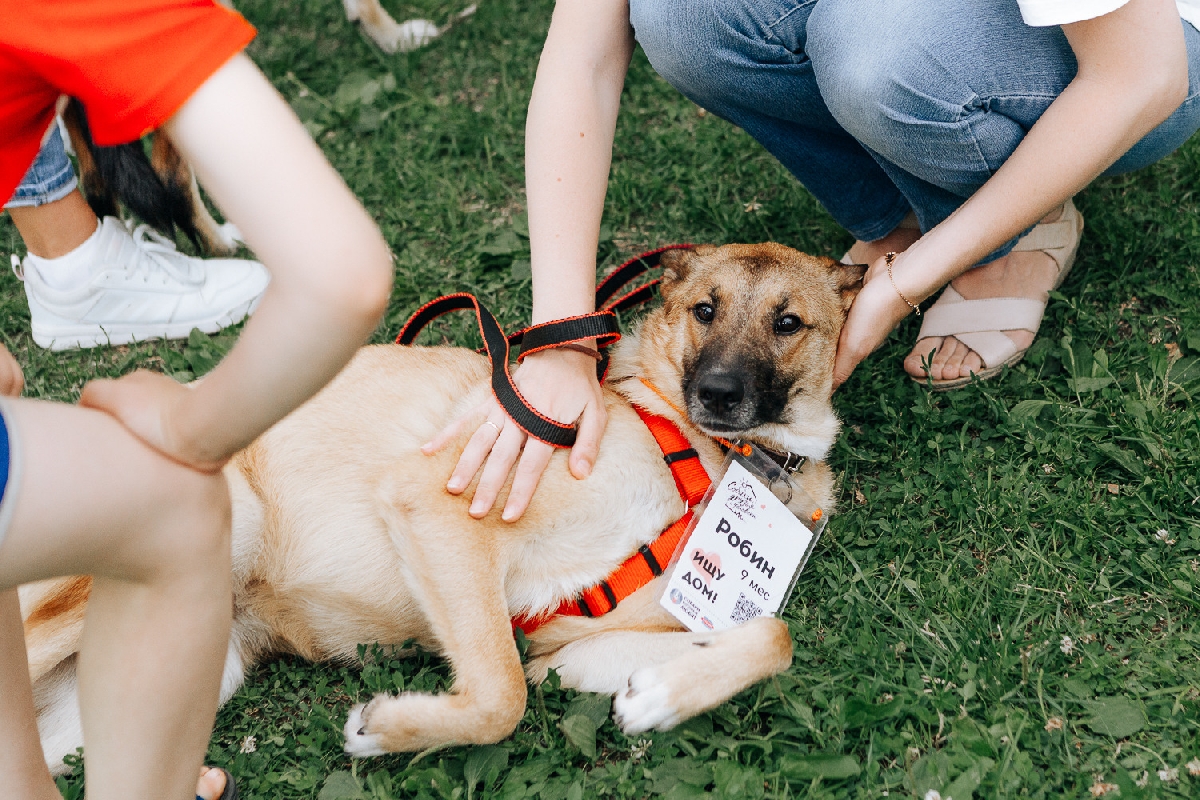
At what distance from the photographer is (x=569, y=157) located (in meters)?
2.72

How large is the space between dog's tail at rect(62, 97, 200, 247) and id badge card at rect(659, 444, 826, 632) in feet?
8.28

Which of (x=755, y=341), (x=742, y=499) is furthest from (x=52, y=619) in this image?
(x=755, y=341)

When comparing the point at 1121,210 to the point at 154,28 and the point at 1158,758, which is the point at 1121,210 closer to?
the point at 1158,758

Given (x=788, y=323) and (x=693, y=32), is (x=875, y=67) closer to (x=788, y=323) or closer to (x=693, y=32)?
(x=693, y=32)

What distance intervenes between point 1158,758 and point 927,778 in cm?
56

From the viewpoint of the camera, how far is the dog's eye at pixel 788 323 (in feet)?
9.39

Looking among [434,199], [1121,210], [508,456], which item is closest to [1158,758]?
[508,456]

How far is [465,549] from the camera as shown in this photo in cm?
229

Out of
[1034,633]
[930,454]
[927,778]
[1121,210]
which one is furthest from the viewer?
[1121,210]

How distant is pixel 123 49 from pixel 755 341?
2022mm

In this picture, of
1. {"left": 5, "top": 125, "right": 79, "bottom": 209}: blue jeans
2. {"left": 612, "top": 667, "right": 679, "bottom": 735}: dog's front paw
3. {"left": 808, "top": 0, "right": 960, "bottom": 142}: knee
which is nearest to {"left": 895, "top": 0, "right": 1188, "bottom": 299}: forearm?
{"left": 808, "top": 0, "right": 960, "bottom": 142}: knee

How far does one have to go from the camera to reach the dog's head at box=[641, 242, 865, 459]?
106 inches

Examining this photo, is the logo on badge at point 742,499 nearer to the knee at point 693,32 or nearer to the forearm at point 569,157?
the forearm at point 569,157

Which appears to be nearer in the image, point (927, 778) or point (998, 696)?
point (927, 778)
